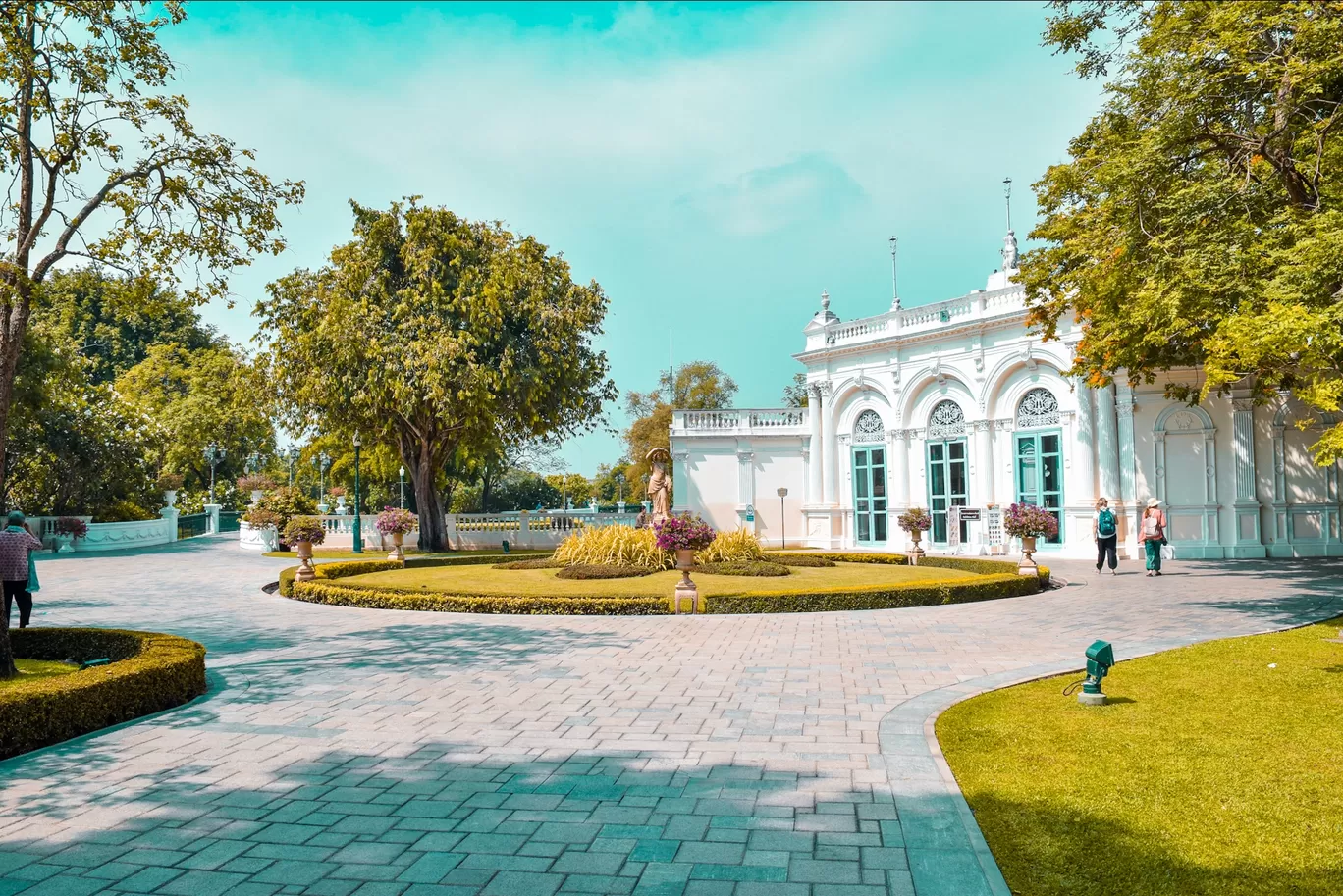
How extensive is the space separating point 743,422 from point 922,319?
7421 millimetres

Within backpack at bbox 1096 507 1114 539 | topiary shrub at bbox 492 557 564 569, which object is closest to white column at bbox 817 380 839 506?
backpack at bbox 1096 507 1114 539

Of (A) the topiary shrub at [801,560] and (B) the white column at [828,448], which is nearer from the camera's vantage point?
(A) the topiary shrub at [801,560]

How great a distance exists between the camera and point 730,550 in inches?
758

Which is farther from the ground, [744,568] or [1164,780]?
[744,568]

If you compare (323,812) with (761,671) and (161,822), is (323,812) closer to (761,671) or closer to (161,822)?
(161,822)

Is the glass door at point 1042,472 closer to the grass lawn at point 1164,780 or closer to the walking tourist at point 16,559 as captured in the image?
the grass lawn at point 1164,780

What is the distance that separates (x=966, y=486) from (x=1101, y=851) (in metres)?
23.4

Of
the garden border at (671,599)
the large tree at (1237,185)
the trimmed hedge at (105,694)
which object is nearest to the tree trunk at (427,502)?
the garden border at (671,599)

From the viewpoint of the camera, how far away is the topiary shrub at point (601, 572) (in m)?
17.2

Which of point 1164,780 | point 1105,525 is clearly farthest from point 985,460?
point 1164,780

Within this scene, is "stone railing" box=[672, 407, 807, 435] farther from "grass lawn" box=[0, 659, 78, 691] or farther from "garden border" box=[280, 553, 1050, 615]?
"grass lawn" box=[0, 659, 78, 691]

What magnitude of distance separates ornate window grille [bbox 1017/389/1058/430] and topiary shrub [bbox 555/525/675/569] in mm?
12176

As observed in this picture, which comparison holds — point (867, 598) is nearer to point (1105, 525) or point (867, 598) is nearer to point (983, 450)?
point (1105, 525)

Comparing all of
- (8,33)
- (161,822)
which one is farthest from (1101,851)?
(8,33)
